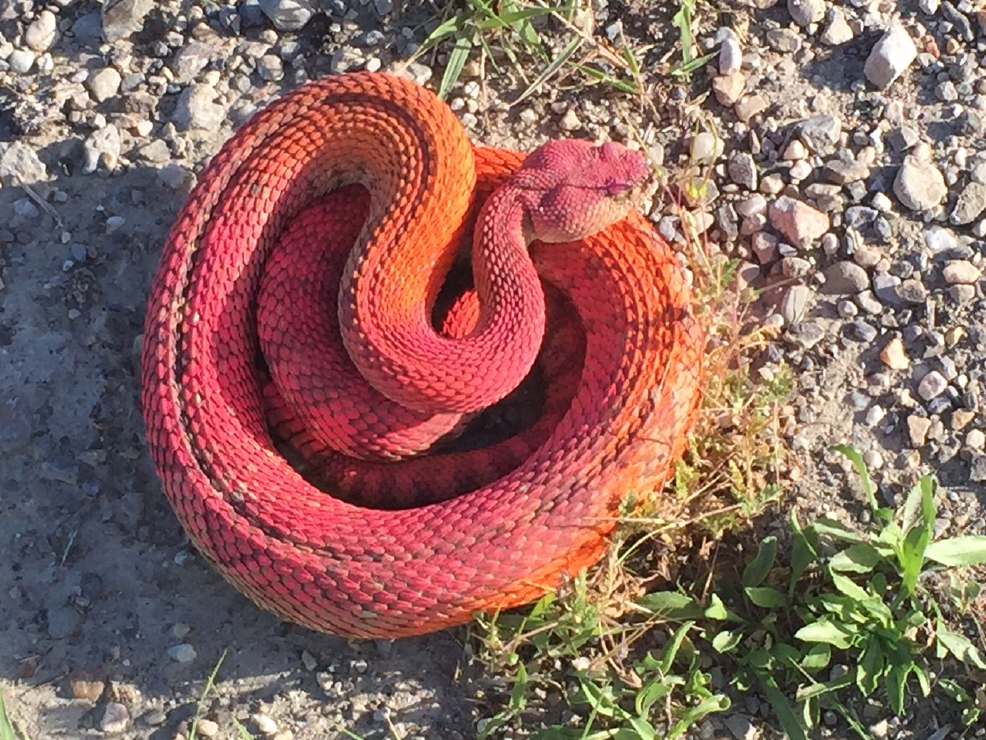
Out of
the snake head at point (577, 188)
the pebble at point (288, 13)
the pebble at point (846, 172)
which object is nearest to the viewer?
the snake head at point (577, 188)

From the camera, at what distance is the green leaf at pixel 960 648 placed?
4.21 meters

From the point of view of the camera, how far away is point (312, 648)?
175 inches

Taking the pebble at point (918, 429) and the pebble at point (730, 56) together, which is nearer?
the pebble at point (918, 429)

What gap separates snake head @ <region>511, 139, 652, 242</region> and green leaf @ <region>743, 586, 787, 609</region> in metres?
1.44

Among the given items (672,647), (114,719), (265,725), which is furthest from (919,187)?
(114,719)

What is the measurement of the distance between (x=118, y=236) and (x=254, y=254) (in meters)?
0.83

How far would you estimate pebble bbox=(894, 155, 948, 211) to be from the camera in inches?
187

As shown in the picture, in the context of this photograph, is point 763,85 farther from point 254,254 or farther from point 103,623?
point 103,623

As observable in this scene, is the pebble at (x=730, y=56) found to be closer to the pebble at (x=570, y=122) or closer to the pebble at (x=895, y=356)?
the pebble at (x=570, y=122)

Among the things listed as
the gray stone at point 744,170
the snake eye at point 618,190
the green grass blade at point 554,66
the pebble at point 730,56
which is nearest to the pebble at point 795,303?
the gray stone at point 744,170

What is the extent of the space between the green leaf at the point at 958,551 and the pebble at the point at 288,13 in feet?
11.1

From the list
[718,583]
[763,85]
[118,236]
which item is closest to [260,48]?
[118,236]

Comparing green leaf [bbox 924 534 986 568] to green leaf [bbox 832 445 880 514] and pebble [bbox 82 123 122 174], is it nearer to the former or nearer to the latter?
green leaf [bbox 832 445 880 514]

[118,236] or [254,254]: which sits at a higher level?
[254,254]
